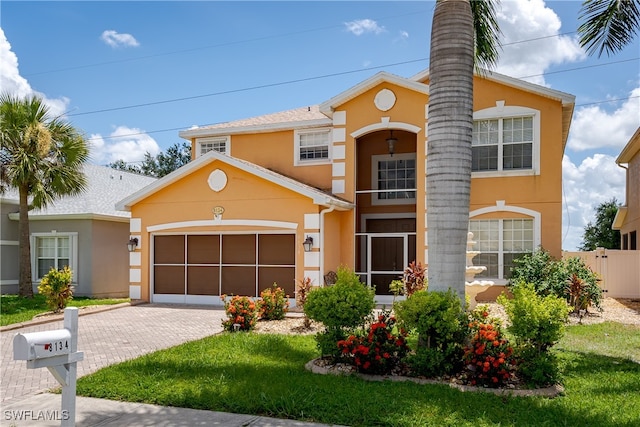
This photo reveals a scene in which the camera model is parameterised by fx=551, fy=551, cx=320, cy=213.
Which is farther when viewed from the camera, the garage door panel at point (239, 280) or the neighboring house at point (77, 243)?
the neighboring house at point (77, 243)

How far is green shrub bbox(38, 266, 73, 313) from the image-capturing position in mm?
15664

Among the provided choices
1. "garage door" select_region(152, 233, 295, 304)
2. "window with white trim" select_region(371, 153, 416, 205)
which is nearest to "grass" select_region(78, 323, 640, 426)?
"garage door" select_region(152, 233, 295, 304)

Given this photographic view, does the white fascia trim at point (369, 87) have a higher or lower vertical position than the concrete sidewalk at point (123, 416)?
higher

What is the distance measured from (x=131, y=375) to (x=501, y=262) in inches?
494

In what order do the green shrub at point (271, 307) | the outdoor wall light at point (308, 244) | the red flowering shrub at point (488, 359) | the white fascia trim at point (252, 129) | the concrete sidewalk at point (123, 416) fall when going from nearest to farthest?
1. the concrete sidewalk at point (123, 416)
2. the red flowering shrub at point (488, 359)
3. the green shrub at point (271, 307)
4. the outdoor wall light at point (308, 244)
5. the white fascia trim at point (252, 129)

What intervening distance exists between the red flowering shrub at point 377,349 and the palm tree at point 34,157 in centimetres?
1472

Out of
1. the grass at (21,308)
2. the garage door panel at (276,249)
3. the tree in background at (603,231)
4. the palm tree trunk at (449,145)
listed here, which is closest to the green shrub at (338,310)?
the palm tree trunk at (449,145)

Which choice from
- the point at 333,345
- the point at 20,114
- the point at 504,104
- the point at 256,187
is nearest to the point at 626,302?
the point at 504,104

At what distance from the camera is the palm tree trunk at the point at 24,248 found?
19.1 metres

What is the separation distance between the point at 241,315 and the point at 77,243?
12763mm

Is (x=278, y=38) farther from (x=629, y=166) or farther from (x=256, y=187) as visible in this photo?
(x=629, y=166)

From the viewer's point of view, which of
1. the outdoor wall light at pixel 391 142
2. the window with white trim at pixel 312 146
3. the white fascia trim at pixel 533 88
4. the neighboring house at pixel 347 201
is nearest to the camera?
the white fascia trim at pixel 533 88

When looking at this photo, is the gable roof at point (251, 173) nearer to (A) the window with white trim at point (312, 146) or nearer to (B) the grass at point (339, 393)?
(A) the window with white trim at point (312, 146)

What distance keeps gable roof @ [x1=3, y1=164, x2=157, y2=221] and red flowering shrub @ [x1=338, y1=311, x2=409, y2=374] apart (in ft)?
52.4
